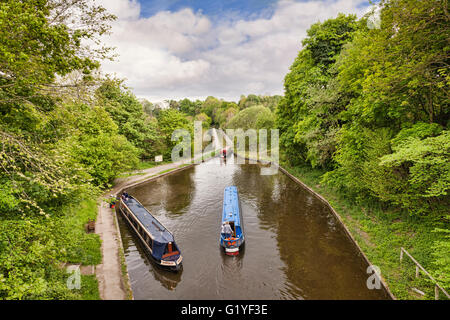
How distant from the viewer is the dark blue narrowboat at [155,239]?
11.3 metres

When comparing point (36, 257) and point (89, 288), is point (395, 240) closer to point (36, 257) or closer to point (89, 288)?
point (89, 288)

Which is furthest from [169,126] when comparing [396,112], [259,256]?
[396,112]

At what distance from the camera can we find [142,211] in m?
15.5

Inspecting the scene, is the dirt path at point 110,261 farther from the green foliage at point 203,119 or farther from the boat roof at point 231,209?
the green foliage at point 203,119

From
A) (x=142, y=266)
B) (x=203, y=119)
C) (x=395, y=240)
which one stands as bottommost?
(x=142, y=266)

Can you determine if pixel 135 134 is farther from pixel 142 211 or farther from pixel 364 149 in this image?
pixel 364 149

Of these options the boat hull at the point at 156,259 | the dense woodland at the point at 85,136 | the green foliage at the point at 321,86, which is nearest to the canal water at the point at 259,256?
the boat hull at the point at 156,259

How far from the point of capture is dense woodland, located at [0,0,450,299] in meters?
6.14

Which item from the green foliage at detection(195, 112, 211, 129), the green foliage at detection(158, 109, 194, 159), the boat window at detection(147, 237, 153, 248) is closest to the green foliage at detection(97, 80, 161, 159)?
the green foliage at detection(158, 109, 194, 159)

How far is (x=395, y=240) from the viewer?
11445 millimetres

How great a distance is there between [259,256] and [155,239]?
5.83m

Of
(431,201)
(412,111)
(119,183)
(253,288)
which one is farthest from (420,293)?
(119,183)

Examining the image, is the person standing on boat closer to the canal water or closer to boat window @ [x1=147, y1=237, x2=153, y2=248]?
the canal water
